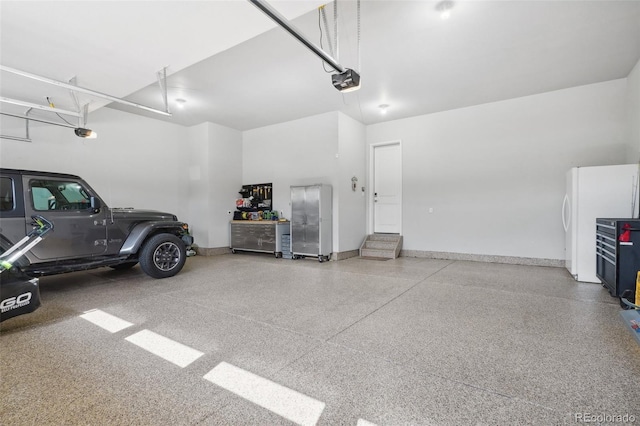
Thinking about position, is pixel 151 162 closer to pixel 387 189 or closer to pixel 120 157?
pixel 120 157

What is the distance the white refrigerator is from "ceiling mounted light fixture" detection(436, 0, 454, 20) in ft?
10.0

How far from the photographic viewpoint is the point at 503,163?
19.9 feet

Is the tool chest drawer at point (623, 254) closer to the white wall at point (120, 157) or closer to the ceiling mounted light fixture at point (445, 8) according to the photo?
the ceiling mounted light fixture at point (445, 8)

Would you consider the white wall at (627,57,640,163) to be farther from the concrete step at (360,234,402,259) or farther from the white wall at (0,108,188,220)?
the white wall at (0,108,188,220)

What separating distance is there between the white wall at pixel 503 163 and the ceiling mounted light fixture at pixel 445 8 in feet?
11.8

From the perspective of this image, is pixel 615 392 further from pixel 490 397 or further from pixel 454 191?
pixel 454 191

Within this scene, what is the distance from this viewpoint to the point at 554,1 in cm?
317

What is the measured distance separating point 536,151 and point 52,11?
288 inches

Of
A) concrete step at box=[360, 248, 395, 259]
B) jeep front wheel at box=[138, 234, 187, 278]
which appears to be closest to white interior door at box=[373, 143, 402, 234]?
concrete step at box=[360, 248, 395, 259]

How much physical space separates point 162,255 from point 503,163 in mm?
6687

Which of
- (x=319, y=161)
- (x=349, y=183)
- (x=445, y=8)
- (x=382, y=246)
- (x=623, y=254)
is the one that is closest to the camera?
(x=445, y=8)

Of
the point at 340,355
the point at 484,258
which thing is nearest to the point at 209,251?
the point at 340,355

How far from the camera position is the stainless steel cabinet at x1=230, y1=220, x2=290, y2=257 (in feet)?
23.0

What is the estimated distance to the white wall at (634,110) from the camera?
4461 mm
